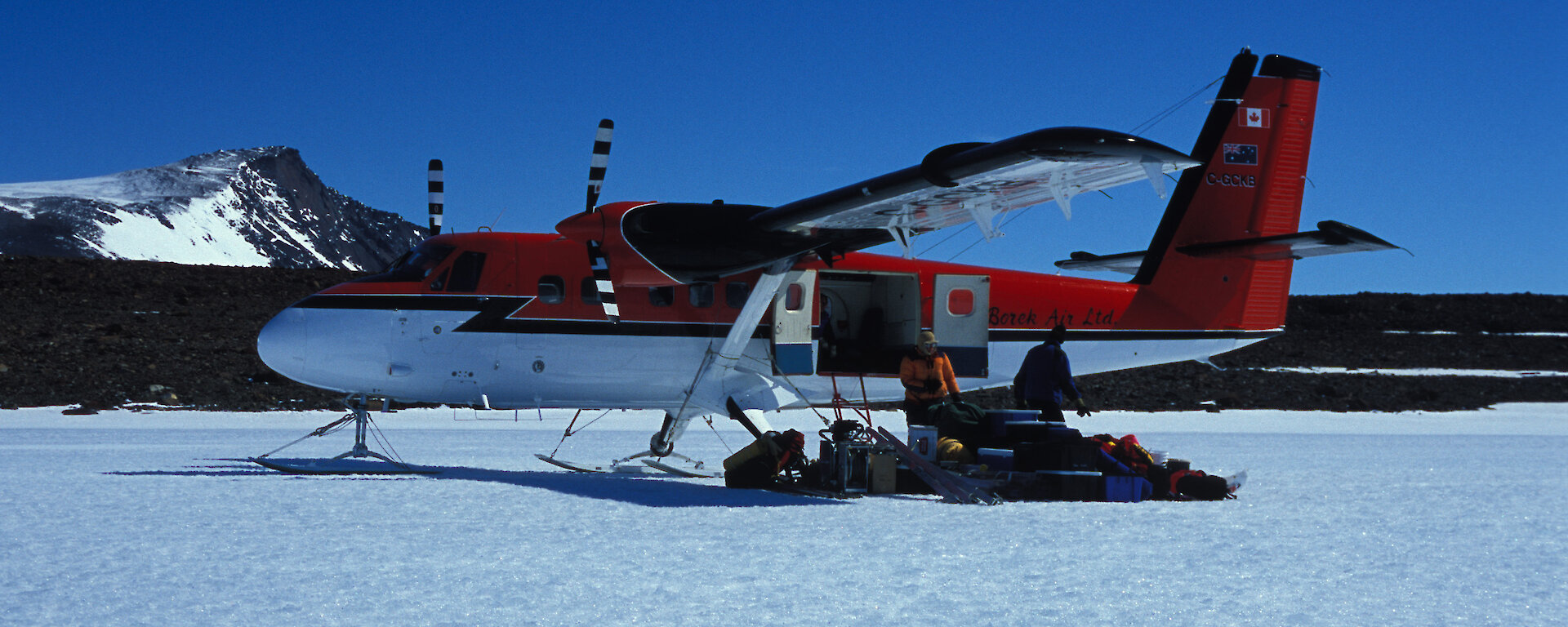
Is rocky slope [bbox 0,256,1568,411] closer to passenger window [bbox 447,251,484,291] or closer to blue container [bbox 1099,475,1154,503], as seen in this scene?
passenger window [bbox 447,251,484,291]

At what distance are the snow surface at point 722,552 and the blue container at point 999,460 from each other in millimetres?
619

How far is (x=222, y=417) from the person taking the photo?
23375 millimetres

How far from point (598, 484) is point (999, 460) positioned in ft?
12.9

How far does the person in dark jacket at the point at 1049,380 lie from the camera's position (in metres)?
11.2

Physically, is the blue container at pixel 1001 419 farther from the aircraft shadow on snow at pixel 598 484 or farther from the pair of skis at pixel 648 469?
the pair of skis at pixel 648 469

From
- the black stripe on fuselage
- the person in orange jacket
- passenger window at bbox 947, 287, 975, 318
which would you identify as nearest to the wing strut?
the black stripe on fuselage

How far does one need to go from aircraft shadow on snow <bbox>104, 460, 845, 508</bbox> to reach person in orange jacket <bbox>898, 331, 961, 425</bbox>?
5.19ft

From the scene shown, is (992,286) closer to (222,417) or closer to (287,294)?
(222,417)

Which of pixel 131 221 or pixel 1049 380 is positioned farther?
pixel 131 221

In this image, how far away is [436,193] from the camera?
12.9m

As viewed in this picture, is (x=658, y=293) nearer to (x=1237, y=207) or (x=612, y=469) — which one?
(x=612, y=469)

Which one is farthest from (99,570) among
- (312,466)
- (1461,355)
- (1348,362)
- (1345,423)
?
(1461,355)

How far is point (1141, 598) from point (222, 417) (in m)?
22.3

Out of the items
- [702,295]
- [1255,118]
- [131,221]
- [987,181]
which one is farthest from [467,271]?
[131,221]
